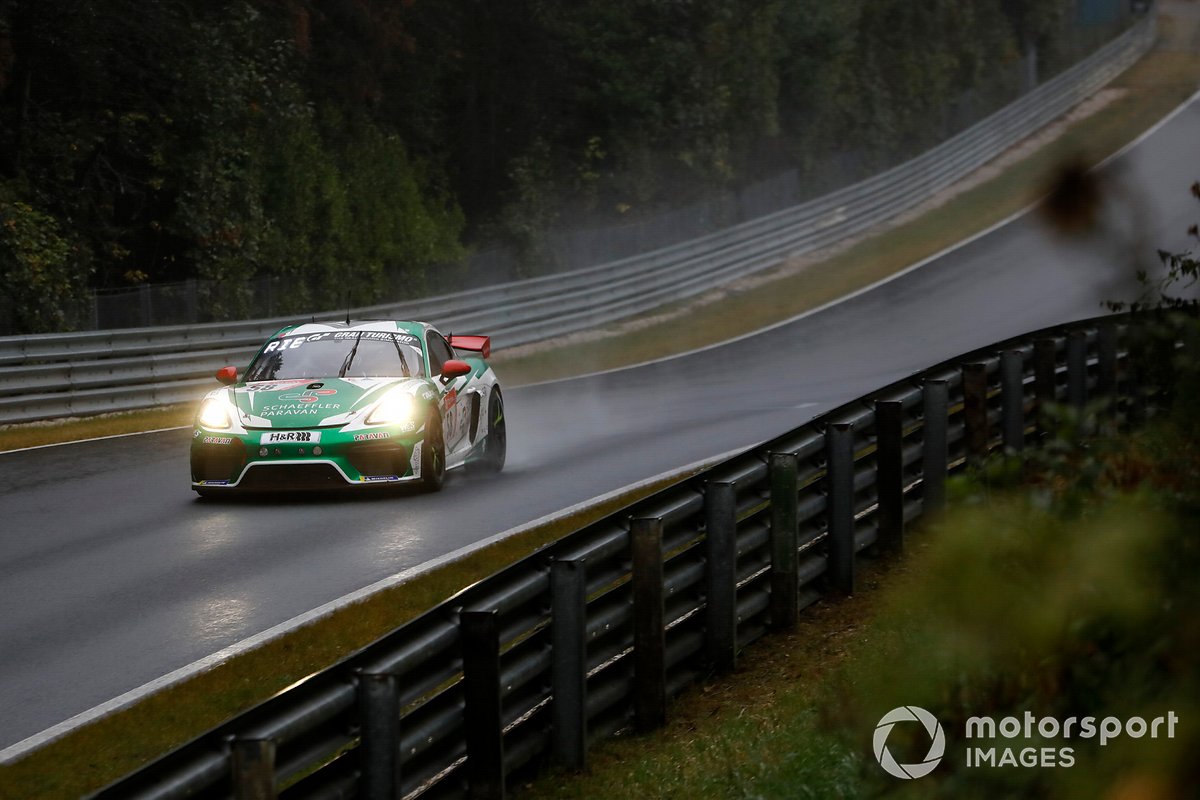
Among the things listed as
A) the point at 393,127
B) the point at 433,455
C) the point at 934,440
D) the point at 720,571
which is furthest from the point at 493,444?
the point at 393,127

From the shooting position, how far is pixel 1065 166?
43.4 meters

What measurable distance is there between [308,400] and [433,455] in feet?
3.94

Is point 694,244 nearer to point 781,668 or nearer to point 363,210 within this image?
point 363,210

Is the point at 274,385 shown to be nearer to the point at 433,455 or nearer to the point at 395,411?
the point at 395,411

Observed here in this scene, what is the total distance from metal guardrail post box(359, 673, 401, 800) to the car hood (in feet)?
26.5

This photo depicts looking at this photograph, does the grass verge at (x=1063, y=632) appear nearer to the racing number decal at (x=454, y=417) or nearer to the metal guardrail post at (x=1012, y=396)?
the metal guardrail post at (x=1012, y=396)

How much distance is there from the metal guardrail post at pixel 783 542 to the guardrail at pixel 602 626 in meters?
0.01

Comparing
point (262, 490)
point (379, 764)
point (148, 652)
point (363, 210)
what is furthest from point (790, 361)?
point (379, 764)

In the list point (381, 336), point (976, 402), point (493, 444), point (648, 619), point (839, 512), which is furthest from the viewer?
point (493, 444)

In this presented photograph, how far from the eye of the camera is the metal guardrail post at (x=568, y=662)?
260 inches

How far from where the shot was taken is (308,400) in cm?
1345

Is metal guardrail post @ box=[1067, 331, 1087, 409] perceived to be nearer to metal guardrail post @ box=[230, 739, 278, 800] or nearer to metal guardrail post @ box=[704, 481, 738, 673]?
metal guardrail post @ box=[704, 481, 738, 673]

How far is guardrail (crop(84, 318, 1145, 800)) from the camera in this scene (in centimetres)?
509

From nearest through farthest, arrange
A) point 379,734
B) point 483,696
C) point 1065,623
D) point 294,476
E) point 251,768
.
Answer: point 1065,623 → point 251,768 → point 379,734 → point 483,696 → point 294,476
